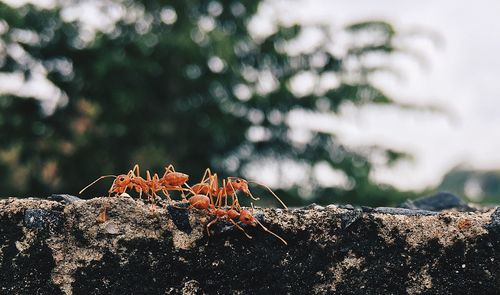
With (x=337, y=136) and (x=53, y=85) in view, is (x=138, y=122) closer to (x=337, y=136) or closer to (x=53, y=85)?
(x=53, y=85)

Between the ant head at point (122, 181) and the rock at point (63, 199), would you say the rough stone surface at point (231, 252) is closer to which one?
the rock at point (63, 199)

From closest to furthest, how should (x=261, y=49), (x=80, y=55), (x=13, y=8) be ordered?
(x=13, y=8) < (x=80, y=55) < (x=261, y=49)

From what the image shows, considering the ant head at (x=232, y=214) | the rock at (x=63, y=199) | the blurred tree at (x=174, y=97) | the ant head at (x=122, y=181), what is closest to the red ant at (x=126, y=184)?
the ant head at (x=122, y=181)

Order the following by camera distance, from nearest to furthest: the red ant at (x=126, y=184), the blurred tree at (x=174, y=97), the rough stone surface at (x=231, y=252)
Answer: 1. the rough stone surface at (x=231, y=252)
2. the red ant at (x=126, y=184)
3. the blurred tree at (x=174, y=97)

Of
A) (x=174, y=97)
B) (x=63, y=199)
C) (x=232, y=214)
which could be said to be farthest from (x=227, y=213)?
(x=174, y=97)

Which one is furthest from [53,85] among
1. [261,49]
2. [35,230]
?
[35,230]

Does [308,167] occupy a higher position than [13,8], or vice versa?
[13,8]
